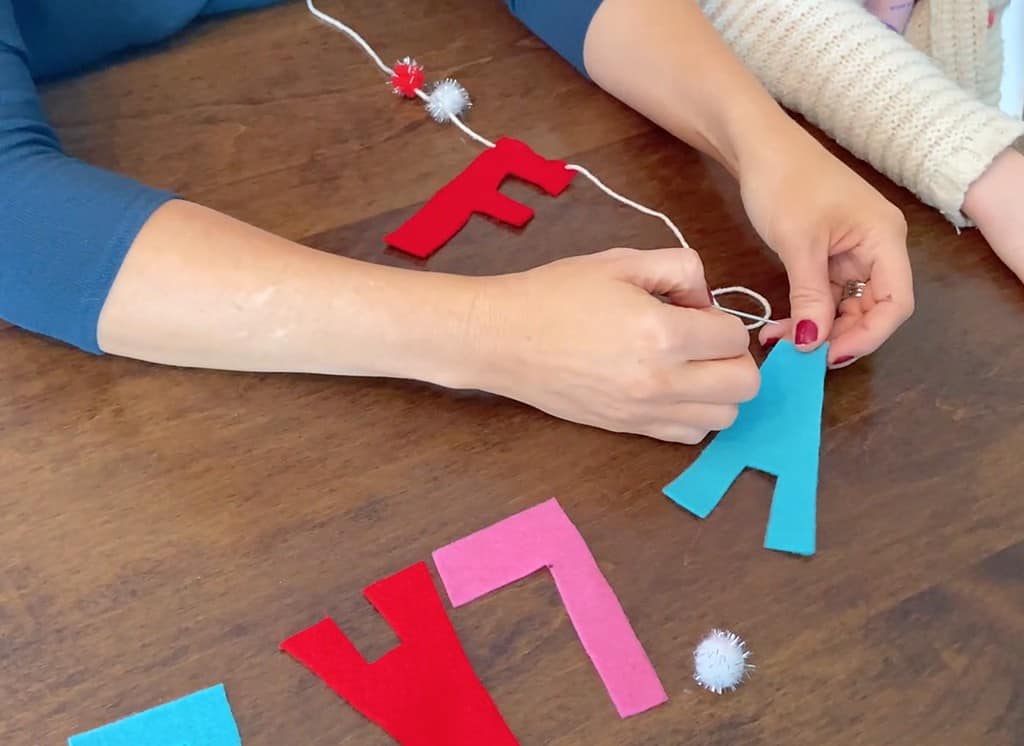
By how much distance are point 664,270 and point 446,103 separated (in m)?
0.33

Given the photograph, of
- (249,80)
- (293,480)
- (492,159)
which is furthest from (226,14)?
(293,480)

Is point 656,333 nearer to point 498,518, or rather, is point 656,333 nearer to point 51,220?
point 498,518

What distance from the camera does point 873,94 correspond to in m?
0.86

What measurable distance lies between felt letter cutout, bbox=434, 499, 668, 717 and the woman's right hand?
88mm

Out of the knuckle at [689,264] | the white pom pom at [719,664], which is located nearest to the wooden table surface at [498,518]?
the white pom pom at [719,664]

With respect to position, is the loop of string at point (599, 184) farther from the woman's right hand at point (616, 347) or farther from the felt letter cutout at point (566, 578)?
the felt letter cutout at point (566, 578)

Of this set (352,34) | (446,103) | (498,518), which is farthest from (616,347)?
(352,34)

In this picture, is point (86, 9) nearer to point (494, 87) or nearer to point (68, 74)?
point (68, 74)

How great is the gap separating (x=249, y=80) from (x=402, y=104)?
160mm

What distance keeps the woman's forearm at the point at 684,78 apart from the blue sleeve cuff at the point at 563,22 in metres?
0.01

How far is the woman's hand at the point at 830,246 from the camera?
2.40 ft

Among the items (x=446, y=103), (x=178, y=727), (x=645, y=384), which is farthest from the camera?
(x=446, y=103)

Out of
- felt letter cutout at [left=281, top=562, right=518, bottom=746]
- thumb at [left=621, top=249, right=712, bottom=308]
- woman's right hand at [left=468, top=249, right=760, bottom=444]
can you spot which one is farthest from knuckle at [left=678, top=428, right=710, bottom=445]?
felt letter cutout at [left=281, top=562, right=518, bottom=746]

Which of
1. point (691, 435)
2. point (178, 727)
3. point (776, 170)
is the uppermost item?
point (776, 170)
